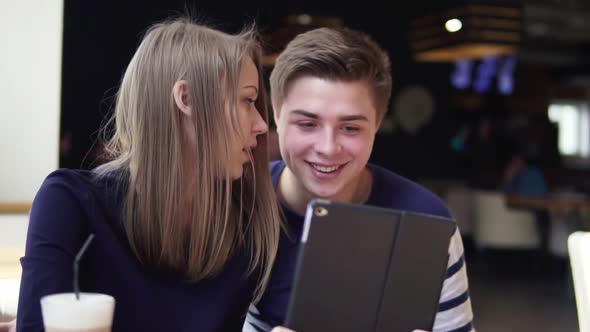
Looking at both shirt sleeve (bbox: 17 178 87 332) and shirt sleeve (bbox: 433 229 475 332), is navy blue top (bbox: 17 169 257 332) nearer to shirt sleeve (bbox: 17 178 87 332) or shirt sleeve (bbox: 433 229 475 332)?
shirt sleeve (bbox: 17 178 87 332)

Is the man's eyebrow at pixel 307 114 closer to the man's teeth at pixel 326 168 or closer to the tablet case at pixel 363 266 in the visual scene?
the man's teeth at pixel 326 168

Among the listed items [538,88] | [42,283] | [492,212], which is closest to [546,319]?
[492,212]

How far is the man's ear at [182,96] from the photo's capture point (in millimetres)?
1538

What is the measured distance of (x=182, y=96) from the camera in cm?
155

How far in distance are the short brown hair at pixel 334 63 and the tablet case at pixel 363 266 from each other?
0.71 m

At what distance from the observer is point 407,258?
50.7 inches

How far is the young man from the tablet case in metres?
0.56

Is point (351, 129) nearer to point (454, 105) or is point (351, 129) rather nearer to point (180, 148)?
point (180, 148)

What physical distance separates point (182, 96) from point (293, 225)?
549 mm

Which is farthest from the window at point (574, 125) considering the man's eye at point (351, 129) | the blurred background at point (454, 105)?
the man's eye at point (351, 129)

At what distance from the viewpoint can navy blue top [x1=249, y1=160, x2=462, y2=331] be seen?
1.84 m

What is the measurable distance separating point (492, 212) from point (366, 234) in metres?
8.23

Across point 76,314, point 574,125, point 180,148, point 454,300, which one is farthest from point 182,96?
point 574,125

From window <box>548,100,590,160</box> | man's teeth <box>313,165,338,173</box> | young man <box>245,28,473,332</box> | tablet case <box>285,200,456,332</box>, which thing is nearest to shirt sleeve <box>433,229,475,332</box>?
young man <box>245,28,473,332</box>
